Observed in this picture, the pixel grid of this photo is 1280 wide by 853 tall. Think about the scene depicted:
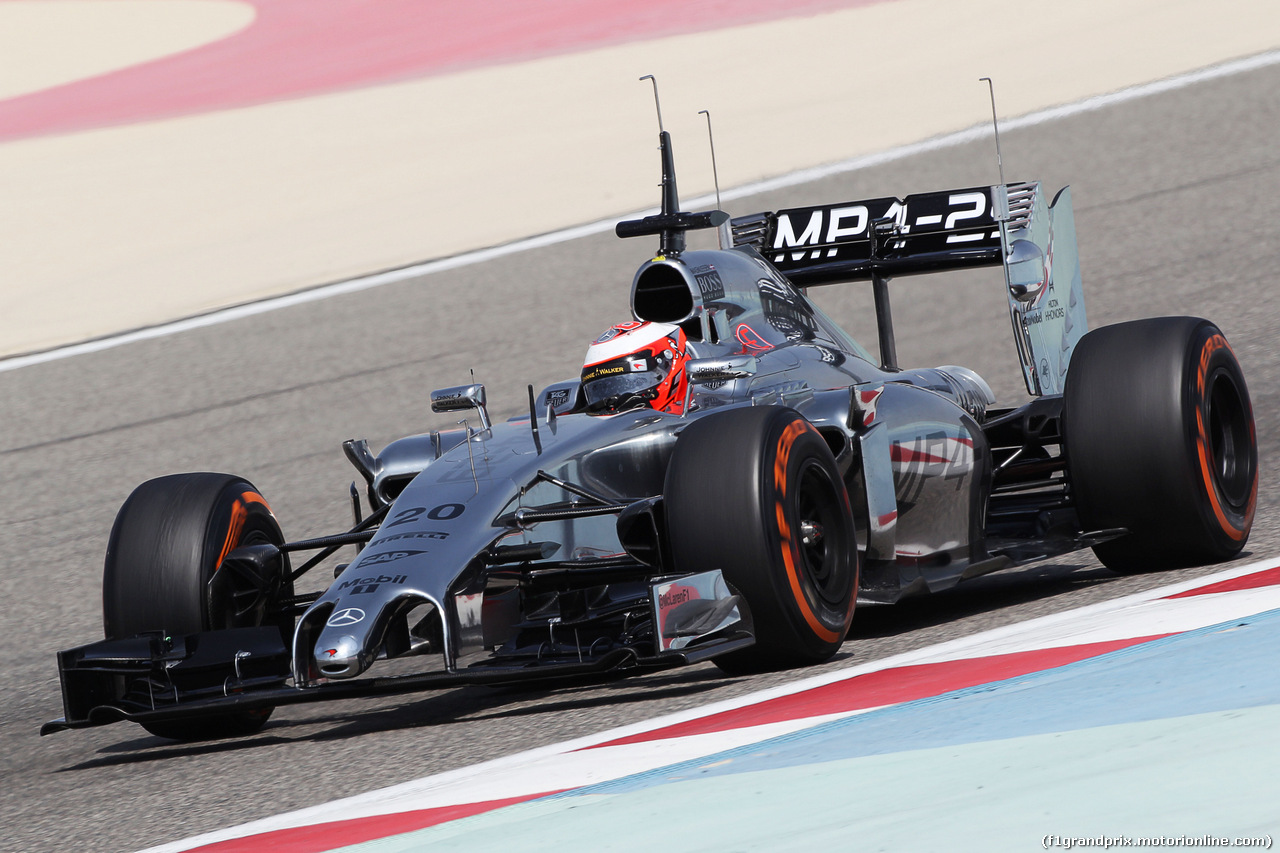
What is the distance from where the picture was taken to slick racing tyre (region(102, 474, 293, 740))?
6.36 metres

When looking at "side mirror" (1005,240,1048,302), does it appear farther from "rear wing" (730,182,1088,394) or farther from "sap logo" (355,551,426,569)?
"sap logo" (355,551,426,569)

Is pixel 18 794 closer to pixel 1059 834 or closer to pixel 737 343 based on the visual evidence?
pixel 737 343

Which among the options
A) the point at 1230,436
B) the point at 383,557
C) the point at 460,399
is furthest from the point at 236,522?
the point at 1230,436

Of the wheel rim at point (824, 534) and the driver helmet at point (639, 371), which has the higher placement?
the driver helmet at point (639, 371)

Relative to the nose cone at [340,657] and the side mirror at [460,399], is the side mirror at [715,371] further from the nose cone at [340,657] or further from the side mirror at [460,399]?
the nose cone at [340,657]

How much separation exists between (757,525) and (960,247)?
3437 millimetres

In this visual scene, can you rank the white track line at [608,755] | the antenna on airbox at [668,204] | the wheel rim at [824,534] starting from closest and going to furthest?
the white track line at [608,755]
the wheel rim at [824,534]
the antenna on airbox at [668,204]

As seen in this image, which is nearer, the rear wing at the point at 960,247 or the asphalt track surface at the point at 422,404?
the asphalt track surface at the point at 422,404

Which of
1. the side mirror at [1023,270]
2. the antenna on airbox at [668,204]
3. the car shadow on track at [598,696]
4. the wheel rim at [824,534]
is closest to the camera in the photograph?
the car shadow on track at [598,696]

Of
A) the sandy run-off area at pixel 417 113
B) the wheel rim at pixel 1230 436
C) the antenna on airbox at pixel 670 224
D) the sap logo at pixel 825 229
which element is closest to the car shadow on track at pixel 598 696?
the wheel rim at pixel 1230 436

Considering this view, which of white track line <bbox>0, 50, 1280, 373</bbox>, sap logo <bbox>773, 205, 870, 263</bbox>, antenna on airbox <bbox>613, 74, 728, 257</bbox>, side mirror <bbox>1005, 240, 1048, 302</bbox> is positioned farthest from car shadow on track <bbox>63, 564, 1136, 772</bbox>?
white track line <bbox>0, 50, 1280, 373</bbox>

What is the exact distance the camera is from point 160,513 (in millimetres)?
6504

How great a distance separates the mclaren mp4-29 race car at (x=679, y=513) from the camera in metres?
5.60

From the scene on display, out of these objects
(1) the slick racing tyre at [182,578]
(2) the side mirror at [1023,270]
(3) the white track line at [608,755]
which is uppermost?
(2) the side mirror at [1023,270]
